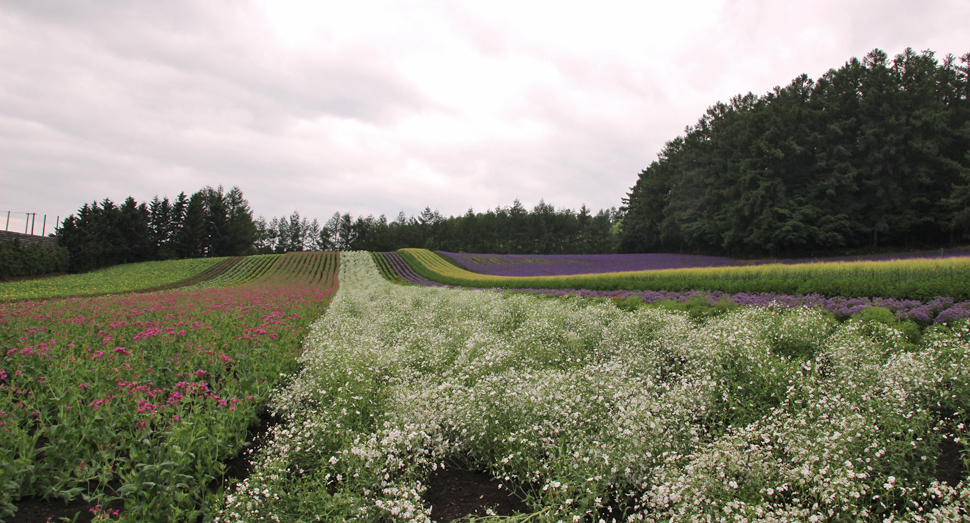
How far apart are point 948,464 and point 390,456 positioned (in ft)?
17.6

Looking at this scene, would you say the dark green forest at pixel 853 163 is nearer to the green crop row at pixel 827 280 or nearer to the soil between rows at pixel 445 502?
the green crop row at pixel 827 280

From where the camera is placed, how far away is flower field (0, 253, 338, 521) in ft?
13.4

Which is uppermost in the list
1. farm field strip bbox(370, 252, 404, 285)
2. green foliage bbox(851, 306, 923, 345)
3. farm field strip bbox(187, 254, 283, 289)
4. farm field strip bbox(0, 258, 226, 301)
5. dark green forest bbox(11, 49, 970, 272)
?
dark green forest bbox(11, 49, 970, 272)

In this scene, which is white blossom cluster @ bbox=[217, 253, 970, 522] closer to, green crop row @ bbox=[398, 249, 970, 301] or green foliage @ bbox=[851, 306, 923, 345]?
green foliage @ bbox=[851, 306, 923, 345]

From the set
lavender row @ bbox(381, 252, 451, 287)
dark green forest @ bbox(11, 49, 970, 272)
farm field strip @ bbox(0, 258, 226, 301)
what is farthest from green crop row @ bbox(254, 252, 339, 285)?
dark green forest @ bbox(11, 49, 970, 272)

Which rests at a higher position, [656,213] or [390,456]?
[656,213]

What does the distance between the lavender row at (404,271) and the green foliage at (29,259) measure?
116 feet

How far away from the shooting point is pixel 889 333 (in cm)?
673

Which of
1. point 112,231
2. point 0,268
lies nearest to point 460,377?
point 0,268

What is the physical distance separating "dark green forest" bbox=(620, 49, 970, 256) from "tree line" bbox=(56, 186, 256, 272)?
77573 mm

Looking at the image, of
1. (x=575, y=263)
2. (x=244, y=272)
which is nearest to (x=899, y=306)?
(x=575, y=263)

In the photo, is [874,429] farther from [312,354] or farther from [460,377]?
[312,354]

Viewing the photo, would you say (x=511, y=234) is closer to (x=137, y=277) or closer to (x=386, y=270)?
(x=386, y=270)

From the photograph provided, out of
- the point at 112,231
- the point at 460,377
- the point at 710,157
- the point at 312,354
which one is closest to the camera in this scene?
the point at 460,377
